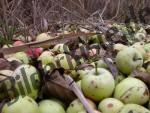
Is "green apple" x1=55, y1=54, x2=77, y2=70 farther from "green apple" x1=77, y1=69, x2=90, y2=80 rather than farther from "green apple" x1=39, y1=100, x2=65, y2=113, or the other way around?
"green apple" x1=39, y1=100, x2=65, y2=113

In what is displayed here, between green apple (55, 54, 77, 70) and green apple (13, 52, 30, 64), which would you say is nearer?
green apple (55, 54, 77, 70)

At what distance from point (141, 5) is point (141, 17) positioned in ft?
1.68

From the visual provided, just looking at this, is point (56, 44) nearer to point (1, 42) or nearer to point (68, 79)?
point (1, 42)

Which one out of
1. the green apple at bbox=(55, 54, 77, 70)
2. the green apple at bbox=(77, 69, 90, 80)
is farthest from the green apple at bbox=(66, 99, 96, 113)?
the green apple at bbox=(55, 54, 77, 70)

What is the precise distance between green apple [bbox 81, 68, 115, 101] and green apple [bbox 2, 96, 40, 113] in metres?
0.27

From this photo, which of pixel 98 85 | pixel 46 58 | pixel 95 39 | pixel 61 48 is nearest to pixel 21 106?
pixel 98 85

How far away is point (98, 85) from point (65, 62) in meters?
0.45

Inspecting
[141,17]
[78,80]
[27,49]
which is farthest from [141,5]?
[78,80]

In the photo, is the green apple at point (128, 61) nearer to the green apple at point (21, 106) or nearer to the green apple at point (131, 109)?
the green apple at point (131, 109)

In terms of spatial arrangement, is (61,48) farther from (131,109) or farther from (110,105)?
(131,109)

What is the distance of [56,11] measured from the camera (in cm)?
474

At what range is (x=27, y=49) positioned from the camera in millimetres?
2574

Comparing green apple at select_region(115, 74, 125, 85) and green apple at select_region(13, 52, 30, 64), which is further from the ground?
green apple at select_region(13, 52, 30, 64)

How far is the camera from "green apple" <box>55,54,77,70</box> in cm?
220
